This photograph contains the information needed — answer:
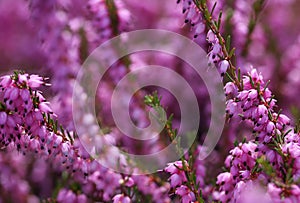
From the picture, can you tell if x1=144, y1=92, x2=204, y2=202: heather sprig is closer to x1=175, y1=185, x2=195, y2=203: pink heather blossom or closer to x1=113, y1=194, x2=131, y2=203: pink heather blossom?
x1=175, y1=185, x2=195, y2=203: pink heather blossom

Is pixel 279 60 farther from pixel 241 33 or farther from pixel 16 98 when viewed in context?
pixel 16 98

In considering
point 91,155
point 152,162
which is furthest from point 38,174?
point 91,155

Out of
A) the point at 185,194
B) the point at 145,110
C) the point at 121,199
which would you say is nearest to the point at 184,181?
the point at 185,194

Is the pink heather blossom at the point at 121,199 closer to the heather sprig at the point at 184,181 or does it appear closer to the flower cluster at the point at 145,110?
the flower cluster at the point at 145,110

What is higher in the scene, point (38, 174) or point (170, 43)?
point (170, 43)

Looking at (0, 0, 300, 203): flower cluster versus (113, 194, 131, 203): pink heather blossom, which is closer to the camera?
(0, 0, 300, 203): flower cluster

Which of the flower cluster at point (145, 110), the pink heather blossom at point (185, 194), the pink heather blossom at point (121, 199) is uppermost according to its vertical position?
the flower cluster at point (145, 110)

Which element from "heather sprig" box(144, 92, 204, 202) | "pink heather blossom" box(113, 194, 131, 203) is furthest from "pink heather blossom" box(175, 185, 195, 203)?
"pink heather blossom" box(113, 194, 131, 203)

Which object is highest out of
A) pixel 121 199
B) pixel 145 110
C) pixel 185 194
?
pixel 145 110

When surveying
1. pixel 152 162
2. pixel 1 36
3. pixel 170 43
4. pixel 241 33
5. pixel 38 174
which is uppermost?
pixel 1 36

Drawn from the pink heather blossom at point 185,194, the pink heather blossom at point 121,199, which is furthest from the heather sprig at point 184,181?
the pink heather blossom at point 121,199

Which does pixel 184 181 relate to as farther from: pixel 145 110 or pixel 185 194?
pixel 145 110
